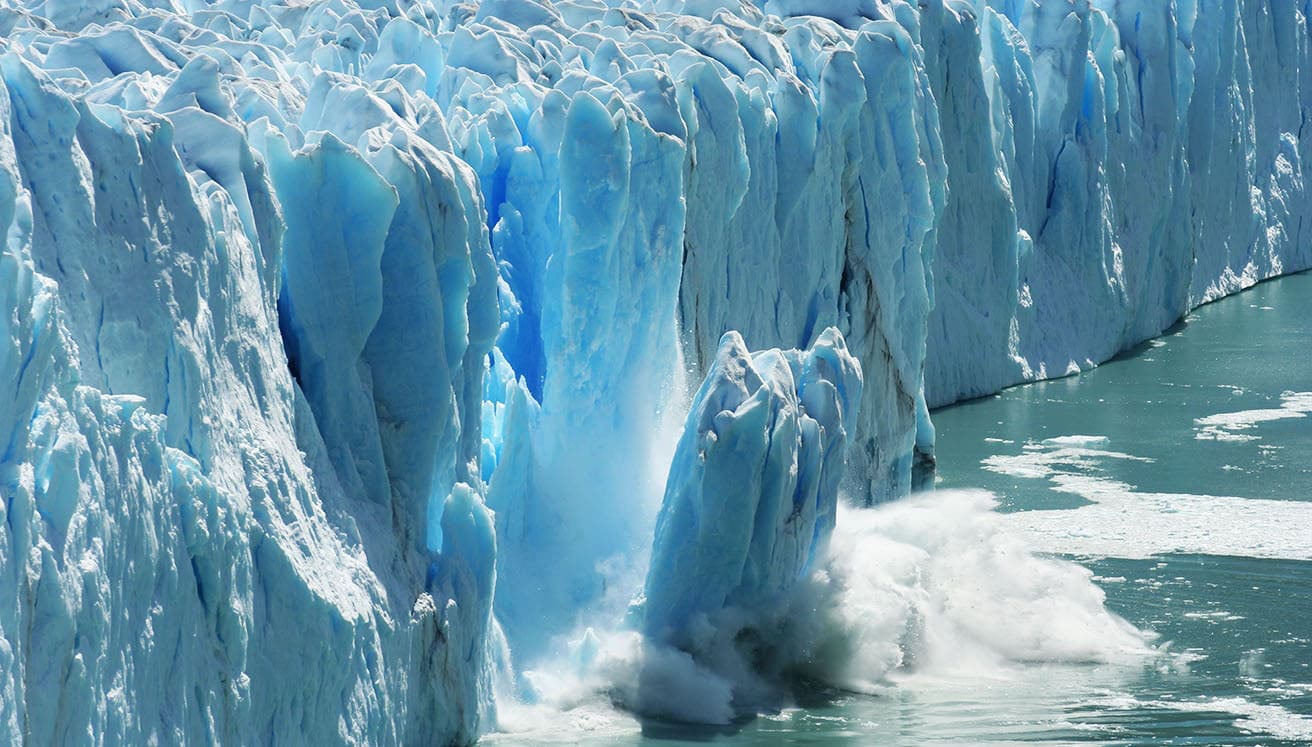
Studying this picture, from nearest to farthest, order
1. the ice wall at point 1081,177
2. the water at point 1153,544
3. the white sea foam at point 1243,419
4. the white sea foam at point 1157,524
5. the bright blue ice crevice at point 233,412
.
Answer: the bright blue ice crevice at point 233,412 → the water at point 1153,544 → the white sea foam at point 1157,524 → the white sea foam at point 1243,419 → the ice wall at point 1081,177

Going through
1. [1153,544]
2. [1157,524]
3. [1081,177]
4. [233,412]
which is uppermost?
[1081,177]

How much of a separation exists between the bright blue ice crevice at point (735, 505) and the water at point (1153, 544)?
64 centimetres

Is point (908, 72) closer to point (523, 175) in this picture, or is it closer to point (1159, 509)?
point (1159, 509)

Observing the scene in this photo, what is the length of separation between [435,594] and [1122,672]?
428cm

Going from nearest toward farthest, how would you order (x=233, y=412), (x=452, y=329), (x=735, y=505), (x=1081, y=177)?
(x=233, y=412), (x=452, y=329), (x=735, y=505), (x=1081, y=177)

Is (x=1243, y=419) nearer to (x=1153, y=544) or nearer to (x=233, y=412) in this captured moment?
(x=1153, y=544)

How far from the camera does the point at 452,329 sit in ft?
34.5

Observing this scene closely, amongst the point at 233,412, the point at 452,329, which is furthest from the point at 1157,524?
the point at 233,412

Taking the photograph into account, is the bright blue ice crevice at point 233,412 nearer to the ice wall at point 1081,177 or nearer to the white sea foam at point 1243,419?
the ice wall at point 1081,177

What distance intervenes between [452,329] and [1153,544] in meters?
6.94

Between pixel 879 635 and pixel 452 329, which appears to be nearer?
pixel 452 329

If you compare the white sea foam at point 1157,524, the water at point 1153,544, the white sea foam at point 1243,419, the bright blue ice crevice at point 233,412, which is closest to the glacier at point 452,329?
the bright blue ice crevice at point 233,412

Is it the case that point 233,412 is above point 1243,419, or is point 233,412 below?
below

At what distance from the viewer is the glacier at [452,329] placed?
7.90 metres
